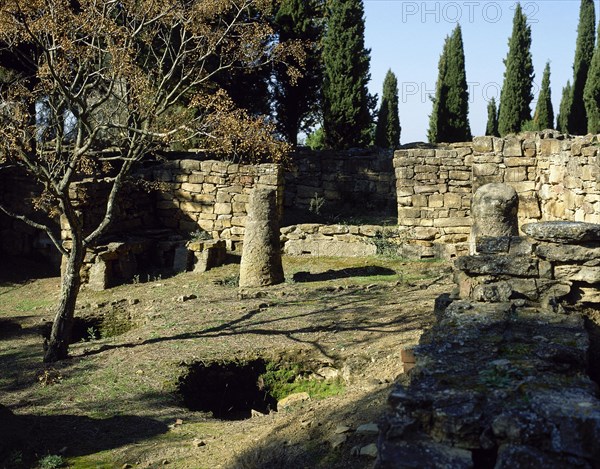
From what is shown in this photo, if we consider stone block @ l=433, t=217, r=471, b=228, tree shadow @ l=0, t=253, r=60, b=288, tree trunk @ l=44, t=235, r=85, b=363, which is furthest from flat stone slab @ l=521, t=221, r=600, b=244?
tree shadow @ l=0, t=253, r=60, b=288

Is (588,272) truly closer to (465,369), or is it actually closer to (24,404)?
(465,369)

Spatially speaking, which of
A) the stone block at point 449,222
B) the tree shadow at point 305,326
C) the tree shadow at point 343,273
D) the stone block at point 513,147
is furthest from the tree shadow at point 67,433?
the stone block at point 513,147

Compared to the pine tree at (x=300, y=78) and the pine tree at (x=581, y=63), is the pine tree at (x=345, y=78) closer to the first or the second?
the pine tree at (x=300, y=78)

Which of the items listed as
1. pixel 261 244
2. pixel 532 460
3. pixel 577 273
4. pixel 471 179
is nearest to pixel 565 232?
pixel 577 273

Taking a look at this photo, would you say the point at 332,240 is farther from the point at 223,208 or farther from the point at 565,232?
the point at 565,232

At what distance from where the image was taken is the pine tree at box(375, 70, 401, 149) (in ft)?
109

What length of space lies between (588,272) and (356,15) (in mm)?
20153

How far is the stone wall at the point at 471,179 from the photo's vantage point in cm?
1558

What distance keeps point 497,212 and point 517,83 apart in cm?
1905

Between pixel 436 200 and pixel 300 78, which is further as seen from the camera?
pixel 300 78

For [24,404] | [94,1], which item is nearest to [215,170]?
[94,1]

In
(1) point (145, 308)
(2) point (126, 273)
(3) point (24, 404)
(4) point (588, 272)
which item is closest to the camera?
(4) point (588, 272)

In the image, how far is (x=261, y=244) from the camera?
13.6 metres

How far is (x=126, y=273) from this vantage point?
1515 cm
